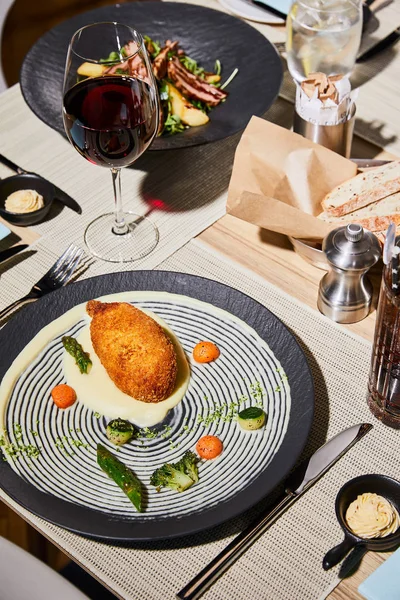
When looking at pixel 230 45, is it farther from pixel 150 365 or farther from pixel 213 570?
pixel 213 570

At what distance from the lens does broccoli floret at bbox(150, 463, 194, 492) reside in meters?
1.02

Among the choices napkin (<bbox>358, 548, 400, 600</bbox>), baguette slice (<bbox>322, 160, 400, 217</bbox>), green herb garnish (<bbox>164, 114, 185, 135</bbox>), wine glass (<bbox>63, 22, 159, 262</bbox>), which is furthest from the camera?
green herb garnish (<bbox>164, 114, 185, 135</bbox>)

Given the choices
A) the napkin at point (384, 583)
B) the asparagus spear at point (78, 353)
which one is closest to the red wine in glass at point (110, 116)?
the asparagus spear at point (78, 353)

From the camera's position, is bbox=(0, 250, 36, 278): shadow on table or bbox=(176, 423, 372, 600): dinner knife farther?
bbox=(0, 250, 36, 278): shadow on table

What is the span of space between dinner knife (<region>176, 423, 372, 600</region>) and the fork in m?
0.53

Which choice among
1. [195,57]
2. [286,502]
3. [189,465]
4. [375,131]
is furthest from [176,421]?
[195,57]

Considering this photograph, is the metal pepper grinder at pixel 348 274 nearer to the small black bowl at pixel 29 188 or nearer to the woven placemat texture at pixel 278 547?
the woven placemat texture at pixel 278 547

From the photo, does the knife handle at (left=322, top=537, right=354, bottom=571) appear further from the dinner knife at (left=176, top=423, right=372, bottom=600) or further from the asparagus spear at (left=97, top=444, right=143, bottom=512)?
the asparagus spear at (left=97, top=444, right=143, bottom=512)

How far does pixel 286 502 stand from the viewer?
104 cm

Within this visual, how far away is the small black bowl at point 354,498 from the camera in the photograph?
0.97 meters

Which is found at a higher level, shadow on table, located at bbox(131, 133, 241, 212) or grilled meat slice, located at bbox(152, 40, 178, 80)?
grilled meat slice, located at bbox(152, 40, 178, 80)

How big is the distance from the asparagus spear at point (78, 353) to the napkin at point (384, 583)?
0.50m

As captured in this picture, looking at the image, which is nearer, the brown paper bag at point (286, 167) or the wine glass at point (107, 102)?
the wine glass at point (107, 102)

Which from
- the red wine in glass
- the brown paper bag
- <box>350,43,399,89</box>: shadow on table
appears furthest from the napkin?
<box>350,43,399,89</box>: shadow on table
